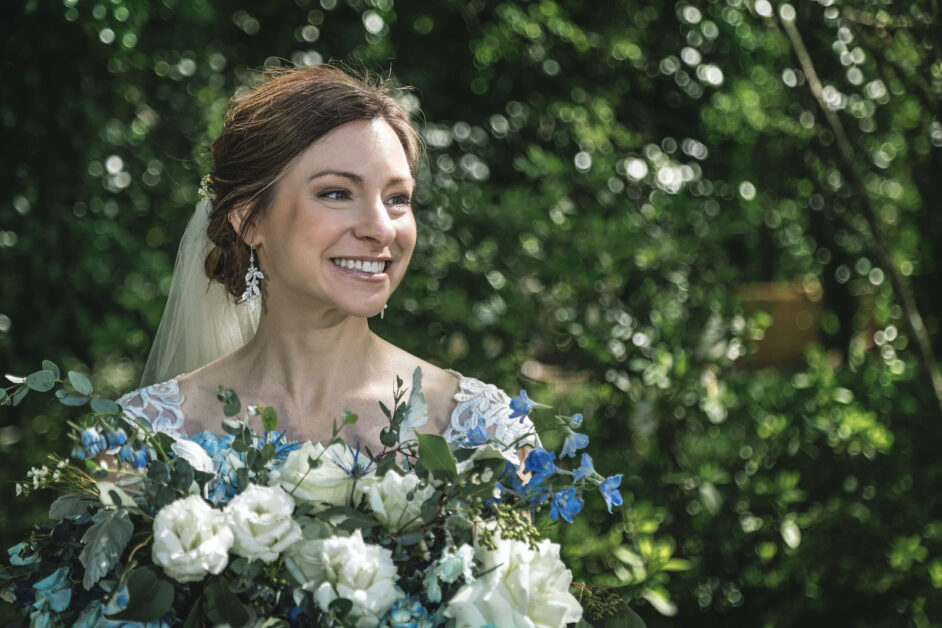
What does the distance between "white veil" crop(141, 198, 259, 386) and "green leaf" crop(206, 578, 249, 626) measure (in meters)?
1.03

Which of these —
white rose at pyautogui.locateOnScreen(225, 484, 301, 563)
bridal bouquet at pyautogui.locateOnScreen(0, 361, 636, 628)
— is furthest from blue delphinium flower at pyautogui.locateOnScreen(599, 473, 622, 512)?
white rose at pyautogui.locateOnScreen(225, 484, 301, 563)

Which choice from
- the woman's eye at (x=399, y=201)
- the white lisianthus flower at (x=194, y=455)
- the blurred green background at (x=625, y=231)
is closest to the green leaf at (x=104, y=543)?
the white lisianthus flower at (x=194, y=455)

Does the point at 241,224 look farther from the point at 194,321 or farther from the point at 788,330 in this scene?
the point at 788,330

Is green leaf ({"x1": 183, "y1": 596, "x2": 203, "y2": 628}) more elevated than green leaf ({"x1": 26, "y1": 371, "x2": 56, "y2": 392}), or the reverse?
green leaf ({"x1": 26, "y1": 371, "x2": 56, "y2": 392})

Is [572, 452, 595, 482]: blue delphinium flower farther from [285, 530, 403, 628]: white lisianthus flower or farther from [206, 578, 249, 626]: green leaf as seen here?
[206, 578, 249, 626]: green leaf

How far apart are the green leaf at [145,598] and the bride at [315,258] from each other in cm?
62

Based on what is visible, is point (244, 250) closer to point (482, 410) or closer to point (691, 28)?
point (482, 410)

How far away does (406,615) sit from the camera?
145cm

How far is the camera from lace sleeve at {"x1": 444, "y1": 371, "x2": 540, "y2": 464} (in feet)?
6.67

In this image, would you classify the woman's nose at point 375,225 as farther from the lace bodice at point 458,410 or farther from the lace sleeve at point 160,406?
the lace sleeve at point 160,406

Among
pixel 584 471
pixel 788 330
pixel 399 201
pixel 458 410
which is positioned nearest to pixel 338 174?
pixel 399 201

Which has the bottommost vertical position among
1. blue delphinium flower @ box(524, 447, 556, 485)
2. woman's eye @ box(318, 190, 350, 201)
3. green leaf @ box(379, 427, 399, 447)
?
green leaf @ box(379, 427, 399, 447)

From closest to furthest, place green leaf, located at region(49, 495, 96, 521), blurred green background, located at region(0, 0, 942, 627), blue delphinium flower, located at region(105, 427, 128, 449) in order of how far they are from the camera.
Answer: blue delphinium flower, located at region(105, 427, 128, 449)
green leaf, located at region(49, 495, 96, 521)
blurred green background, located at region(0, 0, 942, 627)

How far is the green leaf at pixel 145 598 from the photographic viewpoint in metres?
1.38
